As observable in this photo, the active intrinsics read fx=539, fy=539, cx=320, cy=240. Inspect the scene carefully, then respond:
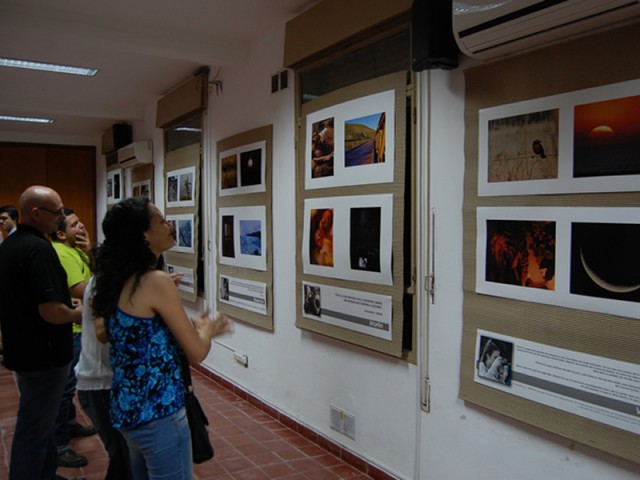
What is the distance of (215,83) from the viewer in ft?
15.7

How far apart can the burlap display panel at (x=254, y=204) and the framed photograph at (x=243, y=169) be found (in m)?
0.03

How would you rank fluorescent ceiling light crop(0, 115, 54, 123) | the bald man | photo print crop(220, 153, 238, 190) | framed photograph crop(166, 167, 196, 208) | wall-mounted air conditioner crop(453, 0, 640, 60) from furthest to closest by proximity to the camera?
fluorescent ceiling light crop(0, 115, 54, 123), framed photograph crop(166, 167, 196, 208), photo print crop(220, 153, 238, 190), the bald man, wall-mounted air conditioner crop(453, 0, 640, 60)

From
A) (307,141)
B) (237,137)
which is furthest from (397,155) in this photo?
(237,137)

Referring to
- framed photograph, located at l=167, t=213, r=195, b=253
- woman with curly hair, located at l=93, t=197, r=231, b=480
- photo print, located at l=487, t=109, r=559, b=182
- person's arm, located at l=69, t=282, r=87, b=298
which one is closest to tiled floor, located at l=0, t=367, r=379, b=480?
person's arm, located at l=69, t=282, r=87, b=298

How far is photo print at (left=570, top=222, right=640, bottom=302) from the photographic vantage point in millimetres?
1807

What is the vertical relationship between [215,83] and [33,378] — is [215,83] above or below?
above

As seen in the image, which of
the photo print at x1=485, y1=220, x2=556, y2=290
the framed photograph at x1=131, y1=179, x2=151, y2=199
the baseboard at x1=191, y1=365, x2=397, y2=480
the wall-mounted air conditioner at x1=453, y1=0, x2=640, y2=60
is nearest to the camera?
the wall-mounted air conditioner at x1=453, y1=0, x2=640, y2=60

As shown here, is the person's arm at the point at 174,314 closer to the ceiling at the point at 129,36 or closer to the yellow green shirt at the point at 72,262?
the yellow green shirt at the point at 72,262

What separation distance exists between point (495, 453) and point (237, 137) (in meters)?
3.01

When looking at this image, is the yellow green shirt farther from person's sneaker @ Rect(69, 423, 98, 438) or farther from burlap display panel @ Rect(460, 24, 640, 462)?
burlap display panel @ Rect(460, 24, 640, 462)

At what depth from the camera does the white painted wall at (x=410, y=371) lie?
2.26 m

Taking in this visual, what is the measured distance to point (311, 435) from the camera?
3.56 metres

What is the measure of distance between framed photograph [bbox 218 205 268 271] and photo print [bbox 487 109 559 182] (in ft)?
6.92

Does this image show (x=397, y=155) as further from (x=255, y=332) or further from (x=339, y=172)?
A: (x=255, y=332)
